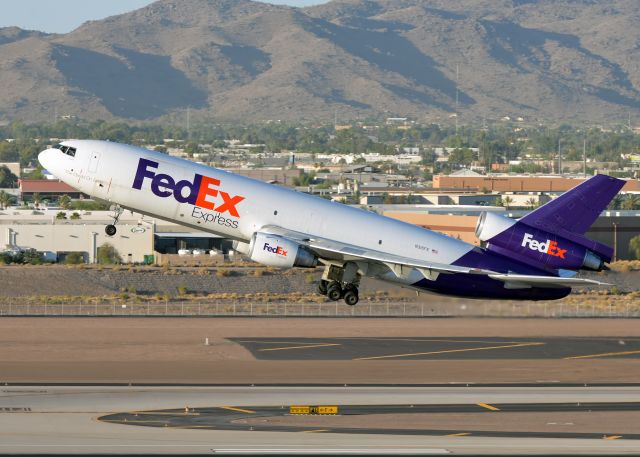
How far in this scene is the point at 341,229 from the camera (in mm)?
82312

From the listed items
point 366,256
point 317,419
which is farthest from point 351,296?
point 317,419

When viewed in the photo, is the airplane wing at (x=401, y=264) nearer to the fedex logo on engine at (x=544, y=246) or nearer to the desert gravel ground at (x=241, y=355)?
the fedex logo on engine at (x=544, y=246)

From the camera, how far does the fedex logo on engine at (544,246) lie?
85.1 meters

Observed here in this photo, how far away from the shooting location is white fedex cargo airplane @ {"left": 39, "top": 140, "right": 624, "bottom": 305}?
80750mm

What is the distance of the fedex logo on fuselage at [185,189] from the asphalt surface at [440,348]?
14.2 metres

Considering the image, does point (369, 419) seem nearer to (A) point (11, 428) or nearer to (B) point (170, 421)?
(B) point (170, 421)

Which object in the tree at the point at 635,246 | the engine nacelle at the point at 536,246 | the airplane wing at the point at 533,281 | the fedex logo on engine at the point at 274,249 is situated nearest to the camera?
the fedex logo on engine at the point at 274,249

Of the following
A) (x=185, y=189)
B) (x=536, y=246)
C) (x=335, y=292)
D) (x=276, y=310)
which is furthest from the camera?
(x=276, y=310)

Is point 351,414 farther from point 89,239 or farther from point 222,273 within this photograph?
point 89,239

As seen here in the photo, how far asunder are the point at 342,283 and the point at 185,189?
10643 mm

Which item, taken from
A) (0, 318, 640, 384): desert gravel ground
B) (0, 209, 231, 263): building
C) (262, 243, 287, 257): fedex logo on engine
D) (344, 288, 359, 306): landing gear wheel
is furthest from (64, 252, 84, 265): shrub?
(262, 243, 287, 257): fedex logo on engine

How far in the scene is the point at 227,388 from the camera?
79.1m

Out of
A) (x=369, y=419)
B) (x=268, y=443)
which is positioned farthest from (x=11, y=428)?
(x=369, y=419)

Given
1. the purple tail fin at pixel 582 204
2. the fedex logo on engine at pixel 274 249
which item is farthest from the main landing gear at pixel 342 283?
the purple tail fin at pixel 582 204
